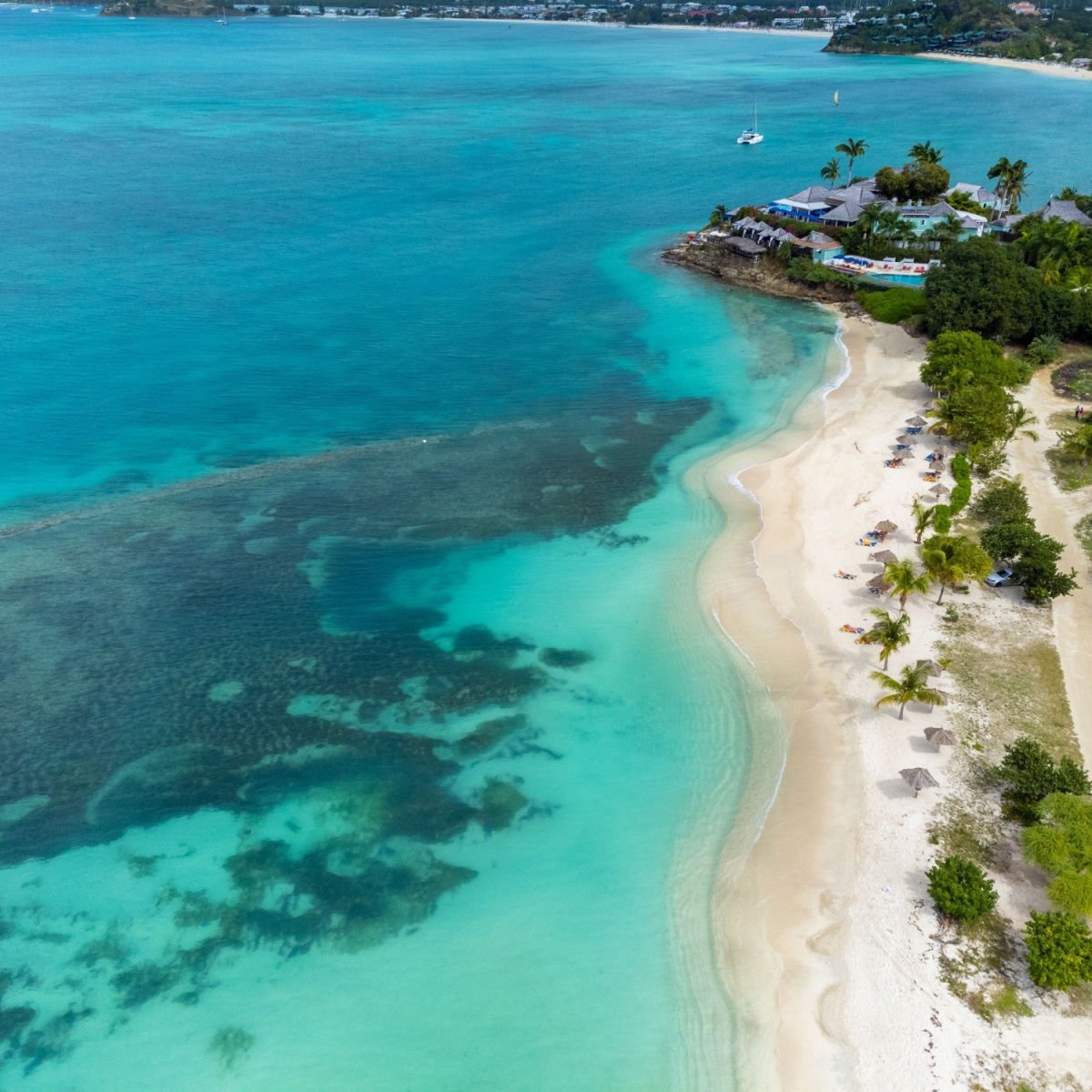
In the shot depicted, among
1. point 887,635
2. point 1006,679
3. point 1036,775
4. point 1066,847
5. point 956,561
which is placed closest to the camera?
point 1066,847

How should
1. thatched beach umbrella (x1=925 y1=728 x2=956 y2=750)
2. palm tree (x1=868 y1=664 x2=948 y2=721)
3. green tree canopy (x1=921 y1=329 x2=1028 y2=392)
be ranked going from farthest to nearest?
green tree canopy (x1=921 y1=329 x2=1028 y2=392)
palm tree (x1=868 y1=664 x2=948 y2=721)
thatched beach umbrella (x1=925 y1=728 x2=956 y2=750)

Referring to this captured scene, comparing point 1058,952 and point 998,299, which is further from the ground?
point 998,299

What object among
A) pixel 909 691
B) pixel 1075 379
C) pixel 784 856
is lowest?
pixel 784 856

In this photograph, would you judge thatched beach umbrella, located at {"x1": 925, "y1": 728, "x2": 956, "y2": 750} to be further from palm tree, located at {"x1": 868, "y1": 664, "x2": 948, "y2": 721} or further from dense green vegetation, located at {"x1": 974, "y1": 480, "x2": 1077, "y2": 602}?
dense green vegetation, located at {"x1": 974, "y1": 480, "x2": 1077, "y2": 602}

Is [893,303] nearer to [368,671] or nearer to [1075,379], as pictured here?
[1075,379]

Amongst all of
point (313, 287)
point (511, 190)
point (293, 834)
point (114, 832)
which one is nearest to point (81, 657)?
point (114, 832)

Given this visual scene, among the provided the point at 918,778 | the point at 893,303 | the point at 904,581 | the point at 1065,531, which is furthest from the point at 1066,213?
the point at 918,778

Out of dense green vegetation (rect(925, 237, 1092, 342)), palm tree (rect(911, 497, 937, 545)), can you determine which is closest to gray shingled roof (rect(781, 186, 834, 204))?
dense green vegetation (rect(925, 237, 1092, 342))

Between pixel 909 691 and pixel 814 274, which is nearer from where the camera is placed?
pixel 909 691
